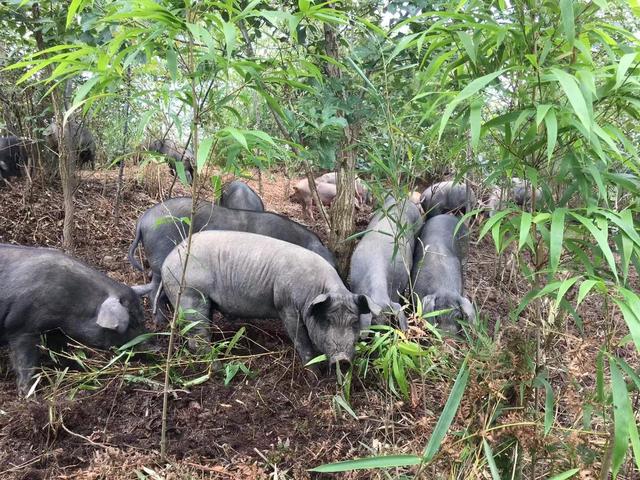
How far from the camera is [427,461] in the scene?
6.09 ft

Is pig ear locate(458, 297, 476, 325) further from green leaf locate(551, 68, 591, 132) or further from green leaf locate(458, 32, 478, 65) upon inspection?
green leaf locate(551, 68, 591, 132)

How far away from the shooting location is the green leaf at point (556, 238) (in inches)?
67.9

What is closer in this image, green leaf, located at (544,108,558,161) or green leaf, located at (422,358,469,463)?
green leaf, located at (544,108,558,161)

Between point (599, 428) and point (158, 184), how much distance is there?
218 inches

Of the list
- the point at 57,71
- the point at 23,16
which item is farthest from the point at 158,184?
the point at 57,71

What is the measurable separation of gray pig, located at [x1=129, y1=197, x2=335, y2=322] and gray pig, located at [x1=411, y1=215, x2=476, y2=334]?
2.84 ft

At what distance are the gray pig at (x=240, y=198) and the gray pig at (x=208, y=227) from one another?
0.95 m

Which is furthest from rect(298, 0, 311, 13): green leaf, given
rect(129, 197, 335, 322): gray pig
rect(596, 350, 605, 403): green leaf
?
rect(129, 197, 335, 322): gray pig

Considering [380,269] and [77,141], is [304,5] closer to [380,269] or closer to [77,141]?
[380,269]

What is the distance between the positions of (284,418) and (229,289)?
1.16 m

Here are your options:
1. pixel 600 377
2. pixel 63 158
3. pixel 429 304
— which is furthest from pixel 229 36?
pixel 63 158

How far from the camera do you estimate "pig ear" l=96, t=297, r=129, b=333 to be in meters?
3.34

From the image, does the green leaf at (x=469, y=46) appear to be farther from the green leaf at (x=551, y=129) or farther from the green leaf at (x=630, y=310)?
the green leaf at (x=630, y=310)

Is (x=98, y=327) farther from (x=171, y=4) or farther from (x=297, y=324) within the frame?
(x=171, y=4)
